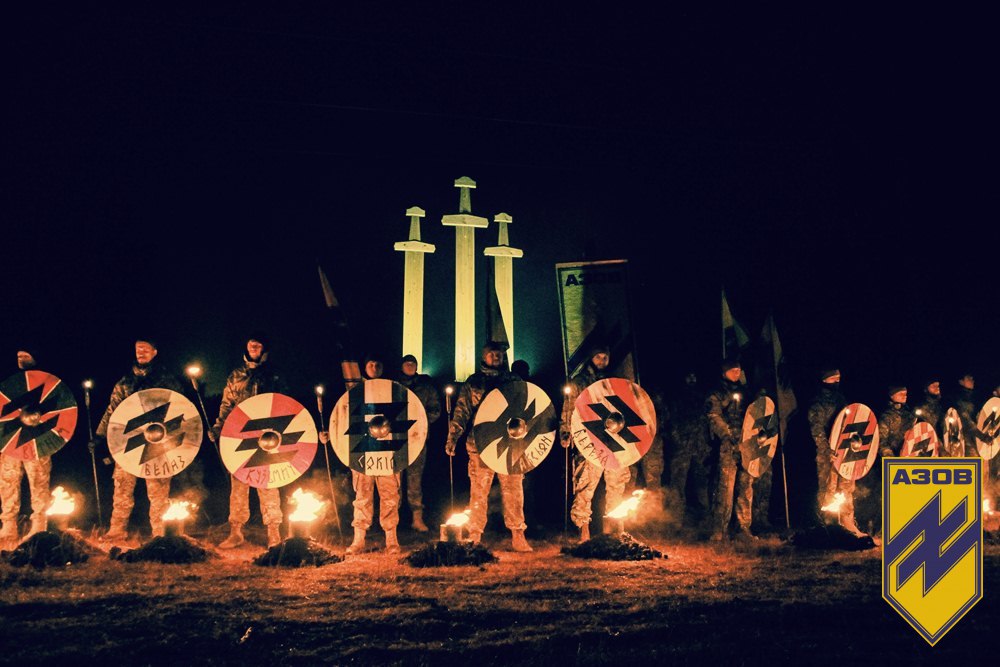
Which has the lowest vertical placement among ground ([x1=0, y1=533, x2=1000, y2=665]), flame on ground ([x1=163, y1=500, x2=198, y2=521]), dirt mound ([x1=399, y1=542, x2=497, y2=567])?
ground ([x1=0, y1=533, x2=1000, y2=665])

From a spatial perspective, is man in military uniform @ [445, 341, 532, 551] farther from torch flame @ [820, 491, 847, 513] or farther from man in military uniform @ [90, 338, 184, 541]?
torch flame @ [820, 491, 847, 513]

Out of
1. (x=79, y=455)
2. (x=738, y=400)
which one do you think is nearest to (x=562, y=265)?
(x=738, y=400)

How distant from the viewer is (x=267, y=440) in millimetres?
7152

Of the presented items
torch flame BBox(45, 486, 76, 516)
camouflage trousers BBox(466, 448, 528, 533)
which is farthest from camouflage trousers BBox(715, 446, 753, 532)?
torch flame BBox(45, 486, 76, 516)

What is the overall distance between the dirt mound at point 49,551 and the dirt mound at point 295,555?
1790mm

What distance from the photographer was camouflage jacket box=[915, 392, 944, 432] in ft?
32.5

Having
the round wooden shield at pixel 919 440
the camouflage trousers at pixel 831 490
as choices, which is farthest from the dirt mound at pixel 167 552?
the round wooden shield at pixel 919 440

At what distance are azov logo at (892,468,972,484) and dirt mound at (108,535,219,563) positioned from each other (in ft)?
21.1

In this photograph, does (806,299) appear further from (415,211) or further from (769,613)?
(769,613)

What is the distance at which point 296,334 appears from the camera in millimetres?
10609

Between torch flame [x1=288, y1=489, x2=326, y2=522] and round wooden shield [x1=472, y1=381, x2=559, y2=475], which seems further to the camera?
round wooden shield [x1=472, y1=381, x2=559, y2=475]

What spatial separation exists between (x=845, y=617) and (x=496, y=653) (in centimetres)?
302

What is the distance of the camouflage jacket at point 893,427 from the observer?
30.6ft

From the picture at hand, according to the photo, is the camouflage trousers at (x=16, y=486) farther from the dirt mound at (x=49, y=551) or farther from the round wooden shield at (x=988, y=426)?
the round wooden shield at (x=988, y=426)
